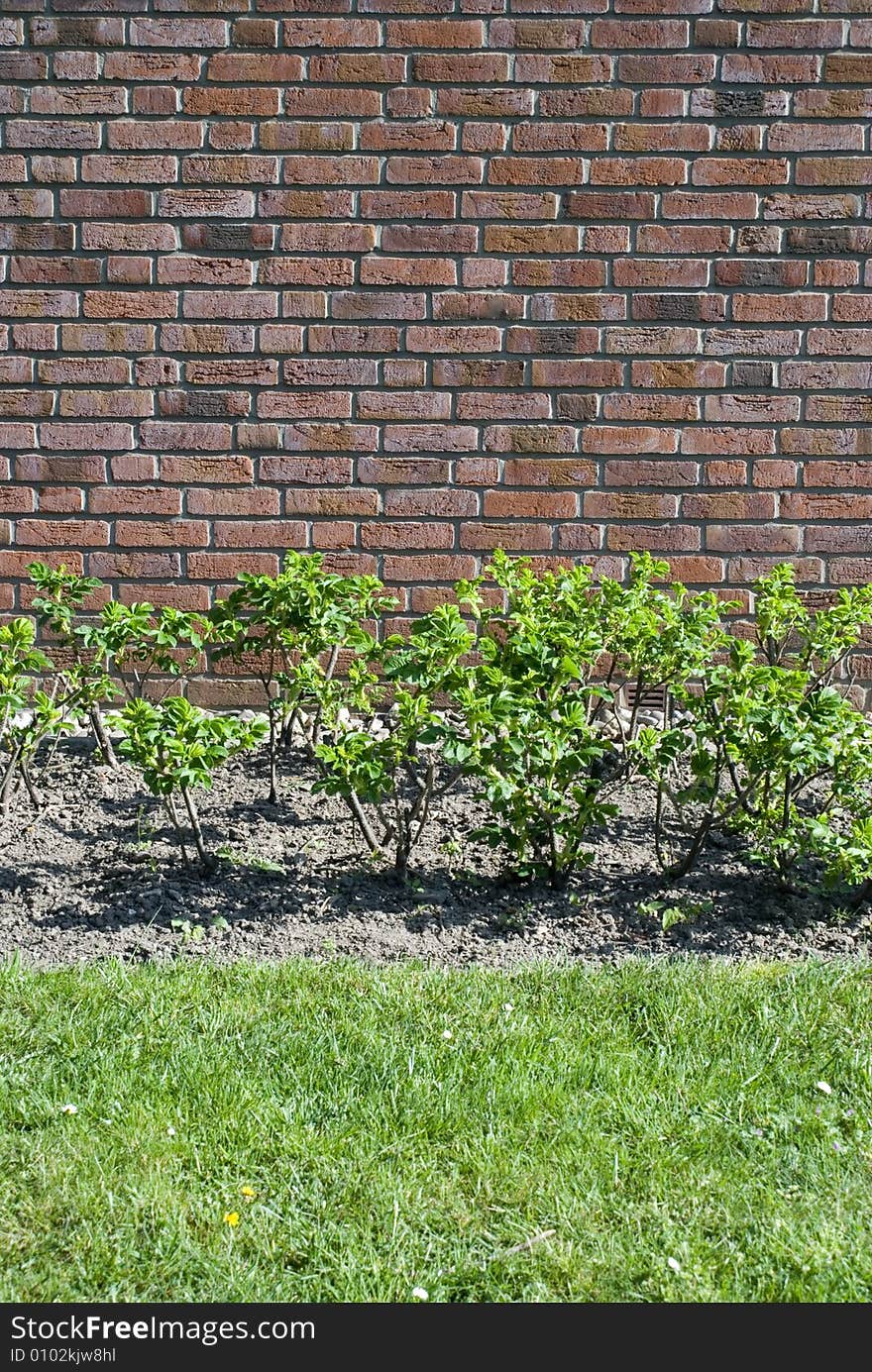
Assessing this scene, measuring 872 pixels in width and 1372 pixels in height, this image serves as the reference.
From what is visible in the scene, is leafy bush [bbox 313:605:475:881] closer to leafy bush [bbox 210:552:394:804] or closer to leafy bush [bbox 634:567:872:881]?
leafy bush [bbox 210:552:394:804]

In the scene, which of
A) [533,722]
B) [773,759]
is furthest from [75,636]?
[773,759]

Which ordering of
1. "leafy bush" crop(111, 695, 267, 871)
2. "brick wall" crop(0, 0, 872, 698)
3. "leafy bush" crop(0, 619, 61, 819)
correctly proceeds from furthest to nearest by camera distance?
"brick wall" crop(0, 0, 872, 698)
"leafy bush" crop(0, 619, 61, 819)
"leafy bush" crop(111, 695, 267, 871)

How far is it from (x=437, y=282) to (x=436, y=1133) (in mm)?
3051

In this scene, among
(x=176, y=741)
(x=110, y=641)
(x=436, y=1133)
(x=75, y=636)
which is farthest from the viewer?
(x=75, y=636)

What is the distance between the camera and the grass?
194 cm

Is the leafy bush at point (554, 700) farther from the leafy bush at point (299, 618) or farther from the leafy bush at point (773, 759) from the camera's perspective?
the leafy bush at point (299, 618)

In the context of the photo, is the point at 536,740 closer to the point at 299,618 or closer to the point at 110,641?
the point at 299,618

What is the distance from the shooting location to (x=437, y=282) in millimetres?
4270

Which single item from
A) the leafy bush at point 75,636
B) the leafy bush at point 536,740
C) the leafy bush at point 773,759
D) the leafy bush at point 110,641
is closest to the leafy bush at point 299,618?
the leafy bush at point 110,641

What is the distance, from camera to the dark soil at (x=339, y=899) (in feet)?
10.0

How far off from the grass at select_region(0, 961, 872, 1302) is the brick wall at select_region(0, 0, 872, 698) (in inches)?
78.2

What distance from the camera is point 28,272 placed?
4.32 metres

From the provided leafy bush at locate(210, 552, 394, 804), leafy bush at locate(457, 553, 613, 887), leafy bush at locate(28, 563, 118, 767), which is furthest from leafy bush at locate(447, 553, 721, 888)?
leafy bush at locate(28, 563, 118, 767)

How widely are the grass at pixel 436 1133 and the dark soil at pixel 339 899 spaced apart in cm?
15
